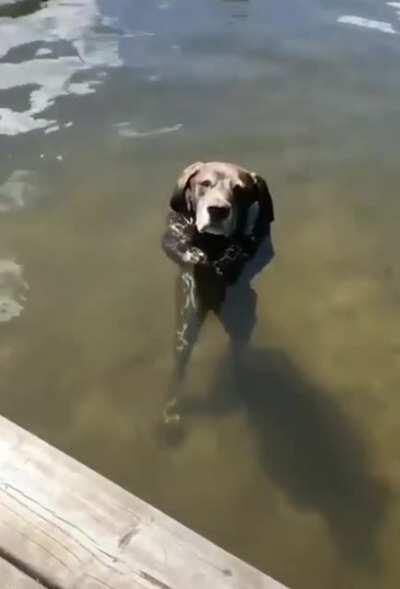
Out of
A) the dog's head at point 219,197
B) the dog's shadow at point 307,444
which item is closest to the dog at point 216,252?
the dog's head at point 219,197

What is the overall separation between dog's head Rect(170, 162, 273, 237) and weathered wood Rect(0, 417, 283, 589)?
145 cm

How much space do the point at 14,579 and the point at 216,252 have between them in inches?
80.0

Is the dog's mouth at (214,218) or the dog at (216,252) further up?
the dog's mouth at (214,218)

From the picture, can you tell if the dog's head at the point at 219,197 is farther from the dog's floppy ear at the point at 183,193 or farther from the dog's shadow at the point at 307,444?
the dog's shadow at the point at 307,444

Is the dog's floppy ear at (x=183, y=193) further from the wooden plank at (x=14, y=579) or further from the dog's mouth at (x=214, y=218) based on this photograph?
the wooden plank at (x=14, y=579)

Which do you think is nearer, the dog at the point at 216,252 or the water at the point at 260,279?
the water at the point at 260,279

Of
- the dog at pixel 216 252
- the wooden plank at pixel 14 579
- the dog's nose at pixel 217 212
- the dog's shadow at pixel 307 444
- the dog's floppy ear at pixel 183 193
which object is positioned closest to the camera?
the wooden plank at pixel 14 579

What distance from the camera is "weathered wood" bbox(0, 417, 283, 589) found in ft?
7.46

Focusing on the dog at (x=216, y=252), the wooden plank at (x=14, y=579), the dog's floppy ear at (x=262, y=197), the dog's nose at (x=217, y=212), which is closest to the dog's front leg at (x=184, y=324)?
the dog at (x=216, y=252)

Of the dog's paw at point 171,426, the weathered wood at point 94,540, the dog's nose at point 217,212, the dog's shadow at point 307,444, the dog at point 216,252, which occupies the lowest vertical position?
the dog's paw at point 171,426

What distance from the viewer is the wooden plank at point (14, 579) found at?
2271 millimetres

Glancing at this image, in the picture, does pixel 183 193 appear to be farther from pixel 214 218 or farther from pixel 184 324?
pixel 184 324

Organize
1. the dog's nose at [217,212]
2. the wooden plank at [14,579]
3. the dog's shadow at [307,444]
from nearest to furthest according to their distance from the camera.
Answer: the wooden plank at [14,579], the dog's shadow at [307,444], the dog's nose at [217,212]

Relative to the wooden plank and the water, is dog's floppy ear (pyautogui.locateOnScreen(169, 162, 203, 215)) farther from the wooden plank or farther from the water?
the wooden plank
